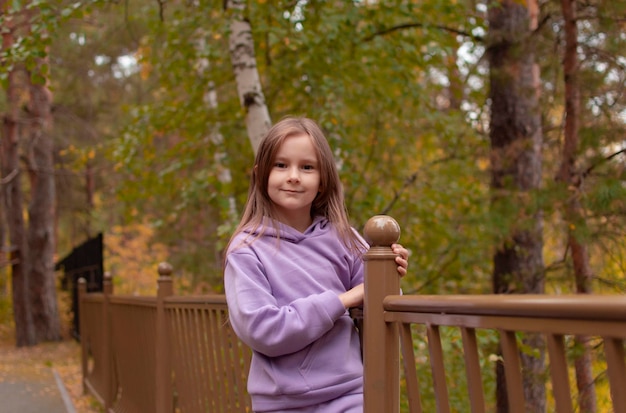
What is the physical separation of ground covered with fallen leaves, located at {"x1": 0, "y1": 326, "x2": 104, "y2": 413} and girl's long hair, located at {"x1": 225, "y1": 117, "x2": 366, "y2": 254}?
5.98m

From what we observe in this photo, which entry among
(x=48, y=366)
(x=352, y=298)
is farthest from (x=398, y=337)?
(x=48, y=366)

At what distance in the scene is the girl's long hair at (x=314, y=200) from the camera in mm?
2693

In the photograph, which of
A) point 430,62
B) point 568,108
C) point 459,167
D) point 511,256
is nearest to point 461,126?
point 459,167

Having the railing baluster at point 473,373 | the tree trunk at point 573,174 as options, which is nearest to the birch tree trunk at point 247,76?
the tree trunk at point 573,174

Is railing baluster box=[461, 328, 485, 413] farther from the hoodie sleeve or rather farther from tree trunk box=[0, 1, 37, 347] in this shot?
tree trunk box=[0, 1, 37, 347]

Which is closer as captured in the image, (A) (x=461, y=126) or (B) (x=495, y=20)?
(B) (x=495, y=20)

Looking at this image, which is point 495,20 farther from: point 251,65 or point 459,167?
point 251,65

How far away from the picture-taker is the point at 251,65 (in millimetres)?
6676

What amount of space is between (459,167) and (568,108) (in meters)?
3.40

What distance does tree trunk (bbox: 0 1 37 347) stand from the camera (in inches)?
576

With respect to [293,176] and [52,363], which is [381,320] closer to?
[293,176]

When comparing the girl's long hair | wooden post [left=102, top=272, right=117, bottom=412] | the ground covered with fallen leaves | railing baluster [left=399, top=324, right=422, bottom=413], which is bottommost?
the ground covered with fallen leaves

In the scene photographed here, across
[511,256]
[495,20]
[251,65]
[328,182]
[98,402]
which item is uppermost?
[495,20]

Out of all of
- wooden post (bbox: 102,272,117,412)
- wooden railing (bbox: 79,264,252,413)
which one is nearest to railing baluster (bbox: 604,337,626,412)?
wooden railing (bbox: 79,264,252,413)
